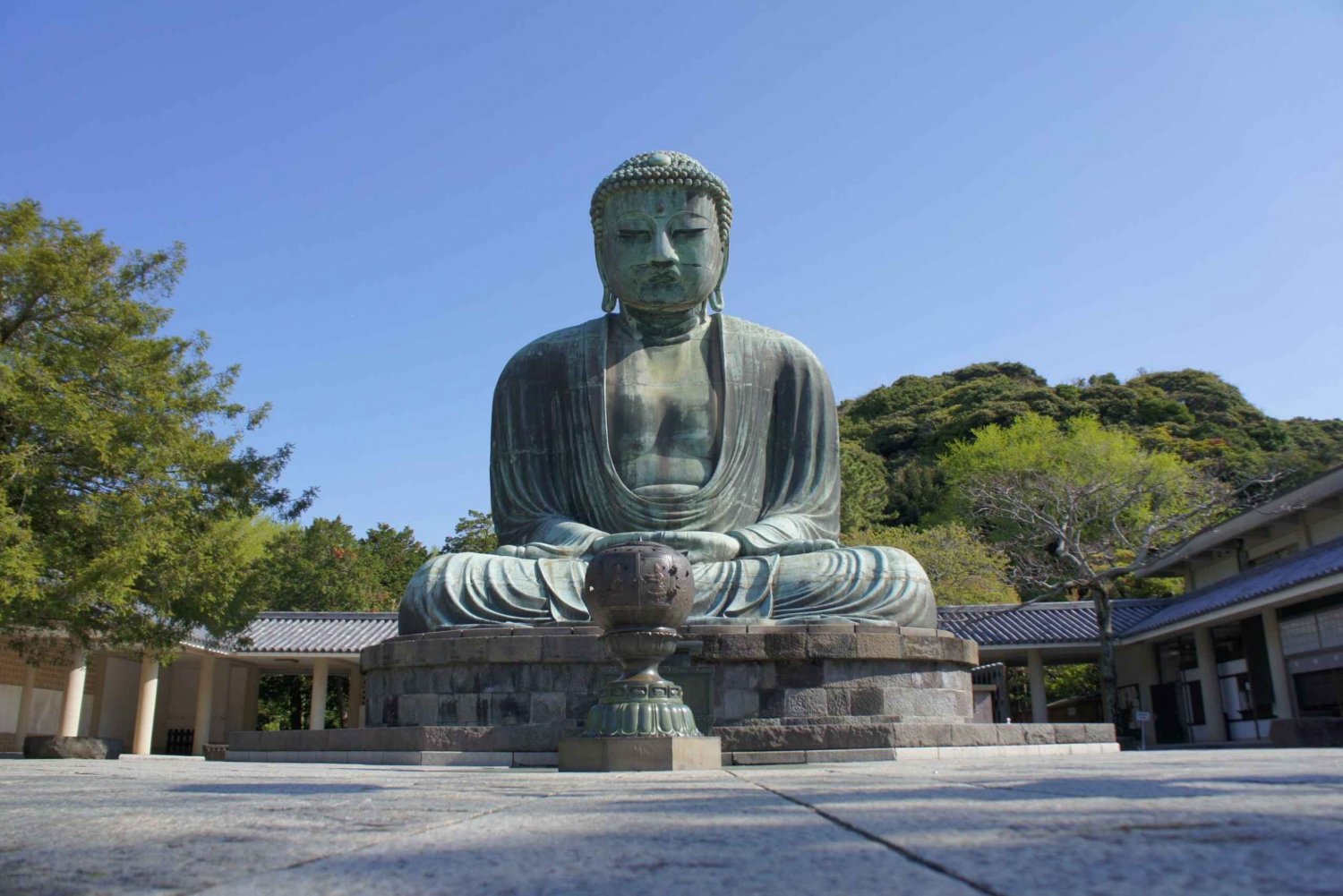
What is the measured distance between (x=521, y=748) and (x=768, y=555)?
8.86 ft

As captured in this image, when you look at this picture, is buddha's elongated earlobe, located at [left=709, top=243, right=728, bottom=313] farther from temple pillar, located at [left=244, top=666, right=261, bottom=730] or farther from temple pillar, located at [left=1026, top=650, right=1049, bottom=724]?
temple pillar, located at [left=244, top=666, right=261, bottom=730]

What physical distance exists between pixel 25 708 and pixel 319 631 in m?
5.35

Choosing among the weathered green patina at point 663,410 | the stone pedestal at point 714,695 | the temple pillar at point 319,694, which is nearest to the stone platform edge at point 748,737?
the stone pedestal at point 714,695

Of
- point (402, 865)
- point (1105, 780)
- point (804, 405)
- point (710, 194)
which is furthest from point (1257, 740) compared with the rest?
point (402, 865)

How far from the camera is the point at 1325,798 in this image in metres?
2.46

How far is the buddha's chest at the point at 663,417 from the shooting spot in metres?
10.5

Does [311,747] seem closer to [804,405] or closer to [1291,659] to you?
[804,405]

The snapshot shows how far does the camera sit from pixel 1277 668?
55.5ft

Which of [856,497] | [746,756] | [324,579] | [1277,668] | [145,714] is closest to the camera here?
[746,756]

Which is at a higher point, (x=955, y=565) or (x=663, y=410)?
(x=955, y=565)

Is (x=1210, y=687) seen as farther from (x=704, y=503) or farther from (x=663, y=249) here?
(x=663, y=249)

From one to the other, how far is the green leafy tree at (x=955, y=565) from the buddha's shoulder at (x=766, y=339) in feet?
47.5

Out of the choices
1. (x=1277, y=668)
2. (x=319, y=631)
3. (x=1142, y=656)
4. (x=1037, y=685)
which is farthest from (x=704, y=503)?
(x=1142, y=656)

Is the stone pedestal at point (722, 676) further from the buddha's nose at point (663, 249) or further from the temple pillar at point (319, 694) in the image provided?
the temple pillar at point (319, 694)
